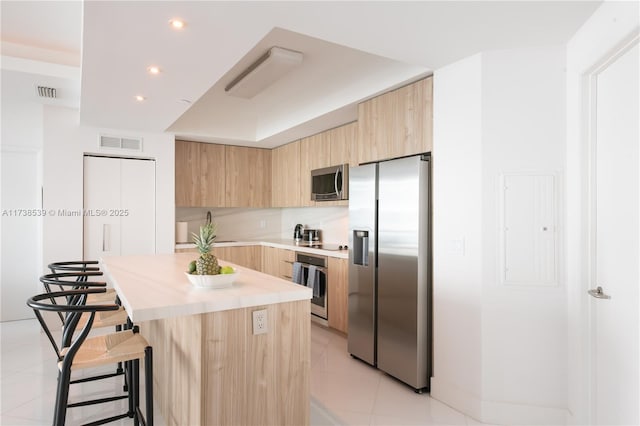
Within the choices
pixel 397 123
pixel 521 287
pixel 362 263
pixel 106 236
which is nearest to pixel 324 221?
pixel 362 263

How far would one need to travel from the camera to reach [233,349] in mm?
1808

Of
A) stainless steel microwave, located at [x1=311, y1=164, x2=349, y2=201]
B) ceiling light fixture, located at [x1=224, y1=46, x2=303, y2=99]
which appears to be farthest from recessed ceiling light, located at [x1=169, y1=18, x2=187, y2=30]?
stainless steel microwave, located at [x1=311, y1=164, x2=349, y2=201]

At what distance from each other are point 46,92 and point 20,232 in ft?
6.96

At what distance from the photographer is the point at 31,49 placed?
3.41 m

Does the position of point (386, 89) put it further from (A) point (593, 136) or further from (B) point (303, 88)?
(A) point (593, 136)

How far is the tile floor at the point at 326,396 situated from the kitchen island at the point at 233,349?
27.2 inches

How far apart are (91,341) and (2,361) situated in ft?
7.17

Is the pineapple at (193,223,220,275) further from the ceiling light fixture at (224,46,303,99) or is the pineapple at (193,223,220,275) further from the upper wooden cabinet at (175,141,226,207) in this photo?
the upper wooden cabinet at (175,141,226,207)

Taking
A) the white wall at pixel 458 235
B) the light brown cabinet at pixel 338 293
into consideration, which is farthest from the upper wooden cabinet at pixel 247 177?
the white wall at pixel 458 235

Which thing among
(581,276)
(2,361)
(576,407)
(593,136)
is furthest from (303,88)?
(2,361)

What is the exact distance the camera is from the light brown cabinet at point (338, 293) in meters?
3.99

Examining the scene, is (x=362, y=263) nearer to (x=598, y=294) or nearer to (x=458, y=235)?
(x=458, y=235)

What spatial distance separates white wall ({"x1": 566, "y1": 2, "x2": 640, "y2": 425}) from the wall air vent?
4412 millimetres

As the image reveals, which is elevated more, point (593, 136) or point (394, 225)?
point (593, 136)
